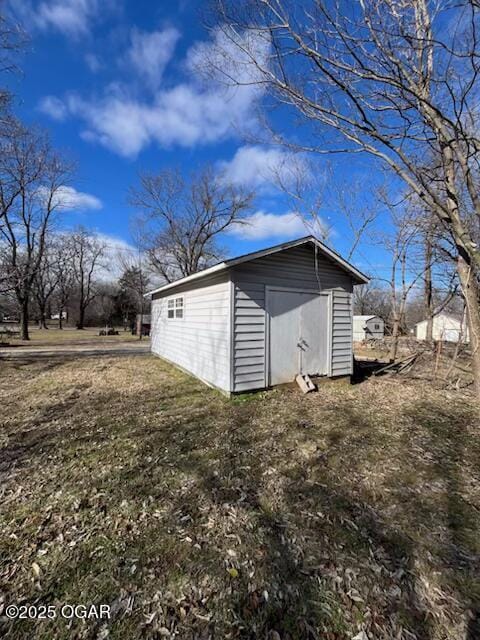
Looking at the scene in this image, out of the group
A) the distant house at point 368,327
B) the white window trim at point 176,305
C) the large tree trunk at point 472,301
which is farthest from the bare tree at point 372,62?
the distant house at point 368,327

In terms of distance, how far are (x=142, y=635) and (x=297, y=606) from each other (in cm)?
90

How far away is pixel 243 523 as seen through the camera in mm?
2555

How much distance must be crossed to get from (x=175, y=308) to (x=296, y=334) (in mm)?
4523

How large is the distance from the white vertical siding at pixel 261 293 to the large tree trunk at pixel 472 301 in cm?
240

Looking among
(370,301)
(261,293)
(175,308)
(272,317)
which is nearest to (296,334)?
(272,317)

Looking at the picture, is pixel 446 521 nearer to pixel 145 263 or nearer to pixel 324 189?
pixel 324 189

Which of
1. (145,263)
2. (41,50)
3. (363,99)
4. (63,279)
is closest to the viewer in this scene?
(363,99)

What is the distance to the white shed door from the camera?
21.2 ft

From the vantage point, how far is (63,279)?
115 feet

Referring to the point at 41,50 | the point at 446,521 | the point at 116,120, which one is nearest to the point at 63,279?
the point at 116,120

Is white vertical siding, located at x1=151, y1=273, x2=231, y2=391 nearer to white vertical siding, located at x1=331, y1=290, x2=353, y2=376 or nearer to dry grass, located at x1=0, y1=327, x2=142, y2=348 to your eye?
white vertical siding, located at x1=331, y1=290, x2=353, y2=376

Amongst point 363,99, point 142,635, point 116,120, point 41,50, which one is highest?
point 116,120

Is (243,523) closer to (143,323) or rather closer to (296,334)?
(296,334)

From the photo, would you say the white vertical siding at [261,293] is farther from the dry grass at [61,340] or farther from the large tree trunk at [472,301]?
the dry grass at [61,340]
